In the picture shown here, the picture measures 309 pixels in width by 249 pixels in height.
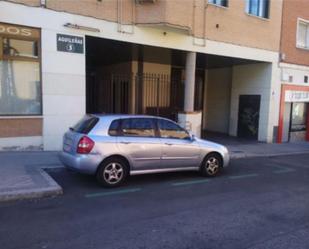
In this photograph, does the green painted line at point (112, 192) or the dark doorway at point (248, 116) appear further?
the dark doorway at point (248, 116)

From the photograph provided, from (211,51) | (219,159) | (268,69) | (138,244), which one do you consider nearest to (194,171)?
(219,159)

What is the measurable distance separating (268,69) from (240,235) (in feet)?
40.9

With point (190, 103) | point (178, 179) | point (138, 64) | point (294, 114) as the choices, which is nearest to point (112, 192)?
point (178, 179)

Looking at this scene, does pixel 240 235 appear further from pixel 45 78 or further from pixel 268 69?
pixel 268 69

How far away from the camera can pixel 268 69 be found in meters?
15.2

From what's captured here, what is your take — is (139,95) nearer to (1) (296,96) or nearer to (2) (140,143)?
(1) (296,96)

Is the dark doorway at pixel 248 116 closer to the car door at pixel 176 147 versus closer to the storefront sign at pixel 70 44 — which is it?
the car door at pixel 176 147

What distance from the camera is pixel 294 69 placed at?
16.0 m

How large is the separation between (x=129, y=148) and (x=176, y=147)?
1.25 m

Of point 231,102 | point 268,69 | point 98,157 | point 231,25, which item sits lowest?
point 98,157

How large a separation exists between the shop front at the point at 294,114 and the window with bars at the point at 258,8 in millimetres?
3759

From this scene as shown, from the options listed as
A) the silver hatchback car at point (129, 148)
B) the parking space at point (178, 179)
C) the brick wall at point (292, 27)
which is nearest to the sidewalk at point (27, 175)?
the parking space at point (178, 179)

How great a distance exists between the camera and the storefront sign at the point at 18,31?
8781 millimetres

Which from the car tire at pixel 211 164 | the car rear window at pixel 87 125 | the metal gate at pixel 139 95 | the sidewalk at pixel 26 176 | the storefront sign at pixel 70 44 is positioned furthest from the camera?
the metal gate at pixel 139 95
